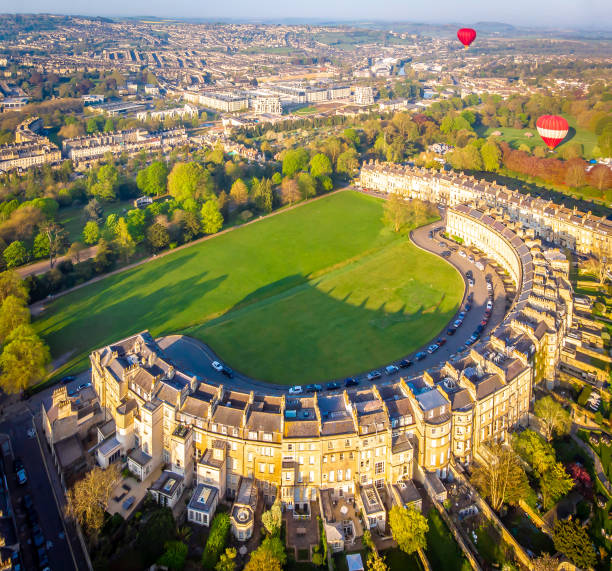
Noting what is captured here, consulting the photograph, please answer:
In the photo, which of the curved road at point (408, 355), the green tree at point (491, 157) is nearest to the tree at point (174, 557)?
the curved road at point (408, 355)

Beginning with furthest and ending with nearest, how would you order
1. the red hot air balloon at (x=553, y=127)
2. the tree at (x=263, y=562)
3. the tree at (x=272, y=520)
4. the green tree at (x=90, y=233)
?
1. the red hot air balloon at (x=553, y=127)
2. the green tree at (x=90, y=233)
3. the tree at (x=272, y=520)
4. the tree at (x=263, y=562)

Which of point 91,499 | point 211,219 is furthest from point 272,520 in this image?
point 211,219

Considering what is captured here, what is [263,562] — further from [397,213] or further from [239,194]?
[239,194]

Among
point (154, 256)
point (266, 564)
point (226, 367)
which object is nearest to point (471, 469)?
point (266, 564)

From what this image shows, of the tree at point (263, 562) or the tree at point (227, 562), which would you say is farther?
the tree at point (227, 562)

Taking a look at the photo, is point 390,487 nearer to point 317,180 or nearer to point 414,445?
point 414,445

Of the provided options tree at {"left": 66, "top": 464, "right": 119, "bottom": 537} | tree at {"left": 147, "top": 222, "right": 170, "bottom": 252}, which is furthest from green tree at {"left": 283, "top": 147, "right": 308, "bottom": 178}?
tree at {"left": 66, "top": 464, "right": 119, "bottom": 537}

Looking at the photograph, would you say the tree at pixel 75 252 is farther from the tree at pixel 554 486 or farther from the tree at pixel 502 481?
the tree at pixel 554 486
